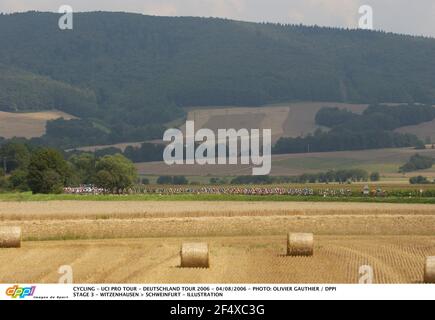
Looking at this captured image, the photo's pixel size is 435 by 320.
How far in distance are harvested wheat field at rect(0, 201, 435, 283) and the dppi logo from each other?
27.9 feet

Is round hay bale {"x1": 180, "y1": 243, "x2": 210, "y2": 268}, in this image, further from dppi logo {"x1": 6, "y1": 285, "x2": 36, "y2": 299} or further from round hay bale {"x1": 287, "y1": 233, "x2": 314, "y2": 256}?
dppi logo {"x1": 6, "y1": 285, "x2": 36, "y2": 299}

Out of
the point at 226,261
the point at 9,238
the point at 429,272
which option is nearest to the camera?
the point at 429,272

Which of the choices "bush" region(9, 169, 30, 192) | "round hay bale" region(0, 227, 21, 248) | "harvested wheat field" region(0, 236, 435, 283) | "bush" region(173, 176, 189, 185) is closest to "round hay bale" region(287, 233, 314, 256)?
"harvested wheat field" region(0, 236, 435, 283)

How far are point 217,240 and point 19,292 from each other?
28834 mm

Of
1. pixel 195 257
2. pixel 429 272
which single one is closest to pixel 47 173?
pixel 195 257

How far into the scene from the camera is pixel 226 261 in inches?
1775

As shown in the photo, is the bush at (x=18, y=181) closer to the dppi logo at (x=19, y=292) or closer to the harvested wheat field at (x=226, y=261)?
the harvested wheat field at (x=226, y=261)

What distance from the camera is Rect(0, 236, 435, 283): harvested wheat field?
39.4 metres

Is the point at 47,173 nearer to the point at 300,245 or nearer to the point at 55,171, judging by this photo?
the point at 55,171

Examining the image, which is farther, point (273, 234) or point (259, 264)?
point (273, 234)
